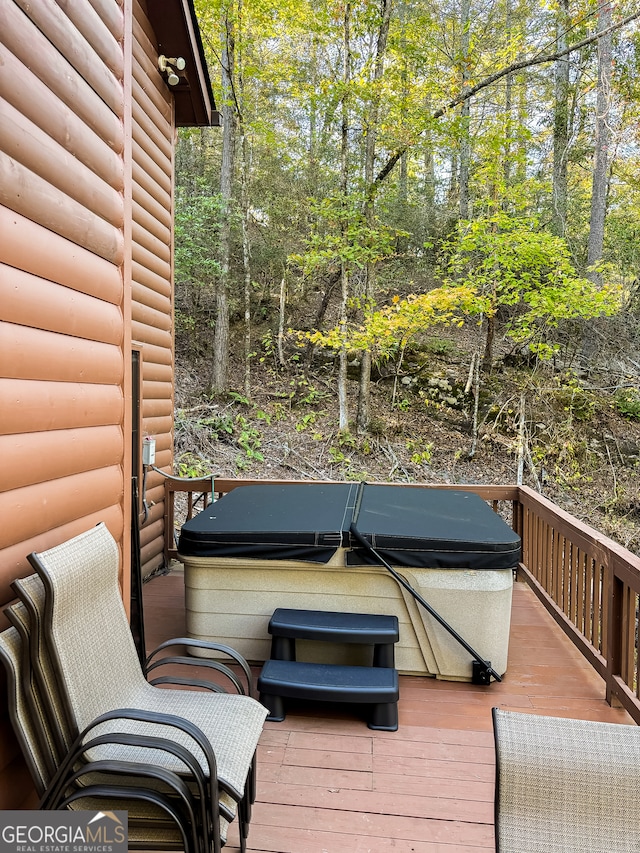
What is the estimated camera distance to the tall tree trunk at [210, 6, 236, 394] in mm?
9323

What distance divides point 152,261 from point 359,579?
3.09 metres

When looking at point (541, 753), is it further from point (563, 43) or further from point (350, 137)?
point (563, 43)

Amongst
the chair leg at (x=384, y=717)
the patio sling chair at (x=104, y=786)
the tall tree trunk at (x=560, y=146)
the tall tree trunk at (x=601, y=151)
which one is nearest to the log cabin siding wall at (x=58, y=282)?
the patio sling chair at (x=104, y=786)

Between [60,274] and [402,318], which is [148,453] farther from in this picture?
[402,318]

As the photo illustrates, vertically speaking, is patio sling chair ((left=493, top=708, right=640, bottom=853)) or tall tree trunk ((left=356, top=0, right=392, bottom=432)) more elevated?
tall tree trunk ((left=356, top=0, right=392, bottom=432))

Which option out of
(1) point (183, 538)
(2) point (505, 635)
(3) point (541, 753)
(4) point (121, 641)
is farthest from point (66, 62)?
(2) point (505, 635)

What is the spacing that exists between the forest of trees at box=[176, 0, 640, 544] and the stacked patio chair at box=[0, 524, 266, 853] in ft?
24.9

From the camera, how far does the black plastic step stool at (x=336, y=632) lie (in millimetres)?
2768

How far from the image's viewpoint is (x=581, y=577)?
352cm

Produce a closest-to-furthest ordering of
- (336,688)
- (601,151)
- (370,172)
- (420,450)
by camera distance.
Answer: (336,688)
(370,172)
(420,450)
(601,151)

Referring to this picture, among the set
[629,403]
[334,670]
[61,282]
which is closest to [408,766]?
[334,670]

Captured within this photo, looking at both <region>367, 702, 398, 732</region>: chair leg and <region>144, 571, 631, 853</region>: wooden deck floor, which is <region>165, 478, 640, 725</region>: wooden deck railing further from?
<region>367, 702, 398, 732</region>: chair leg

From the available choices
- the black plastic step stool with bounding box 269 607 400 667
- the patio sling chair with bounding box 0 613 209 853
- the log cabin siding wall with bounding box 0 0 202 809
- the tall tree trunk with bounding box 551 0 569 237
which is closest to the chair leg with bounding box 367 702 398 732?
the black plastic step stool with bounding box 269 607 400 667

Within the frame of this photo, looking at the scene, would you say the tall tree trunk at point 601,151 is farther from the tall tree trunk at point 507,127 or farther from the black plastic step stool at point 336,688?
the black plastic step stool at point 336,688
